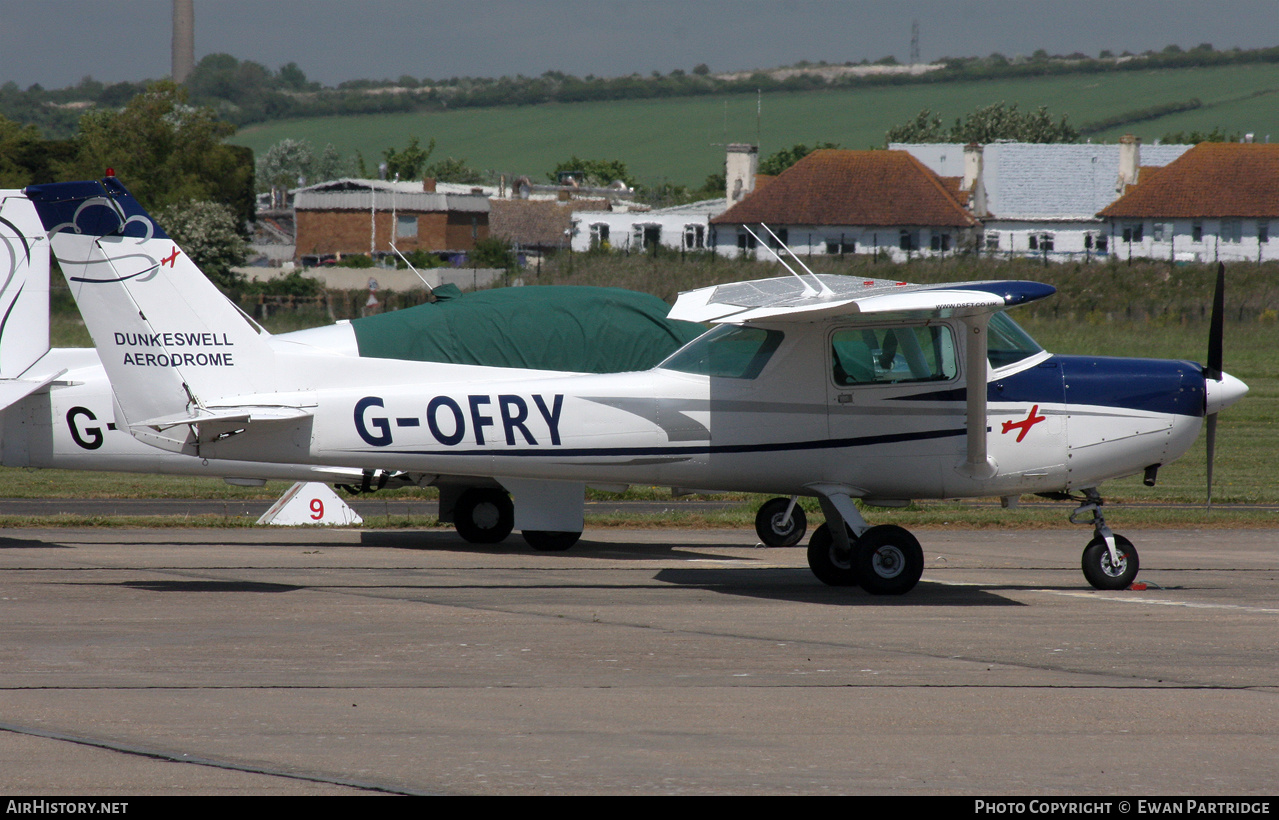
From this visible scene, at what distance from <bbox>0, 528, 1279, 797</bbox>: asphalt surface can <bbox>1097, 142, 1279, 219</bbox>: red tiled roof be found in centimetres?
6625

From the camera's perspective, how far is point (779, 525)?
13.7m

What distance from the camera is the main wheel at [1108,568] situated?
10.6 meters

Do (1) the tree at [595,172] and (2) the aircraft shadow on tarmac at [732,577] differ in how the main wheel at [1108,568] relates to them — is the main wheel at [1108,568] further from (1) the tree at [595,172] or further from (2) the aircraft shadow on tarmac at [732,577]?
(1) the tree at [595,172]

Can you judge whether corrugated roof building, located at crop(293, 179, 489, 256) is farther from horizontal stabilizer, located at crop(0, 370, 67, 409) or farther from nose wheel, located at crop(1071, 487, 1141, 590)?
nose wheel, located at crop(1071, 487, 1141, 590)

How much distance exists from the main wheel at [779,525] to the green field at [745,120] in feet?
407

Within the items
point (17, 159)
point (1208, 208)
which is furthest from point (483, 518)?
point (1208, 208)

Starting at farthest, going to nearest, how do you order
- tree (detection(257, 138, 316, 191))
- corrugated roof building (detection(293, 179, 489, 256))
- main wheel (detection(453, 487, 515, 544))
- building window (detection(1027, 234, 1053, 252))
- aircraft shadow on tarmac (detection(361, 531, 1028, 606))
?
tree (detection(257, 138, 316, 191))
corrugated roof building (detection(293, 179, 489, 256))
building window (detection(1027, 234, 1053, 252))
main wheel (detection(453, 487, 515, 544))
aircraft shadow on tarmac (detection(361, 531, 1028, 606))

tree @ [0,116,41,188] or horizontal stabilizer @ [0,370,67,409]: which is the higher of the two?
tree @ [0,116,41,188]

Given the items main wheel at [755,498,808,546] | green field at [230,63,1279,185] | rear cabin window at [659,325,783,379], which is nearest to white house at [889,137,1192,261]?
green field at [230,63,1279,185]

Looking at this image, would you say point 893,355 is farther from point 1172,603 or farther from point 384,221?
point 384,221

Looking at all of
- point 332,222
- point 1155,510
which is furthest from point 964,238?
point 1155,510

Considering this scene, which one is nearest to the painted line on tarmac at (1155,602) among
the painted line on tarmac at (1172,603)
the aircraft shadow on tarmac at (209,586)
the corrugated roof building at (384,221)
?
the painted line on tarmac at (1172,603)

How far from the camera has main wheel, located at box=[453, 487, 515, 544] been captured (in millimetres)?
13906

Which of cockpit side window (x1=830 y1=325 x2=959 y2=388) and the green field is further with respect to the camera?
the green field
